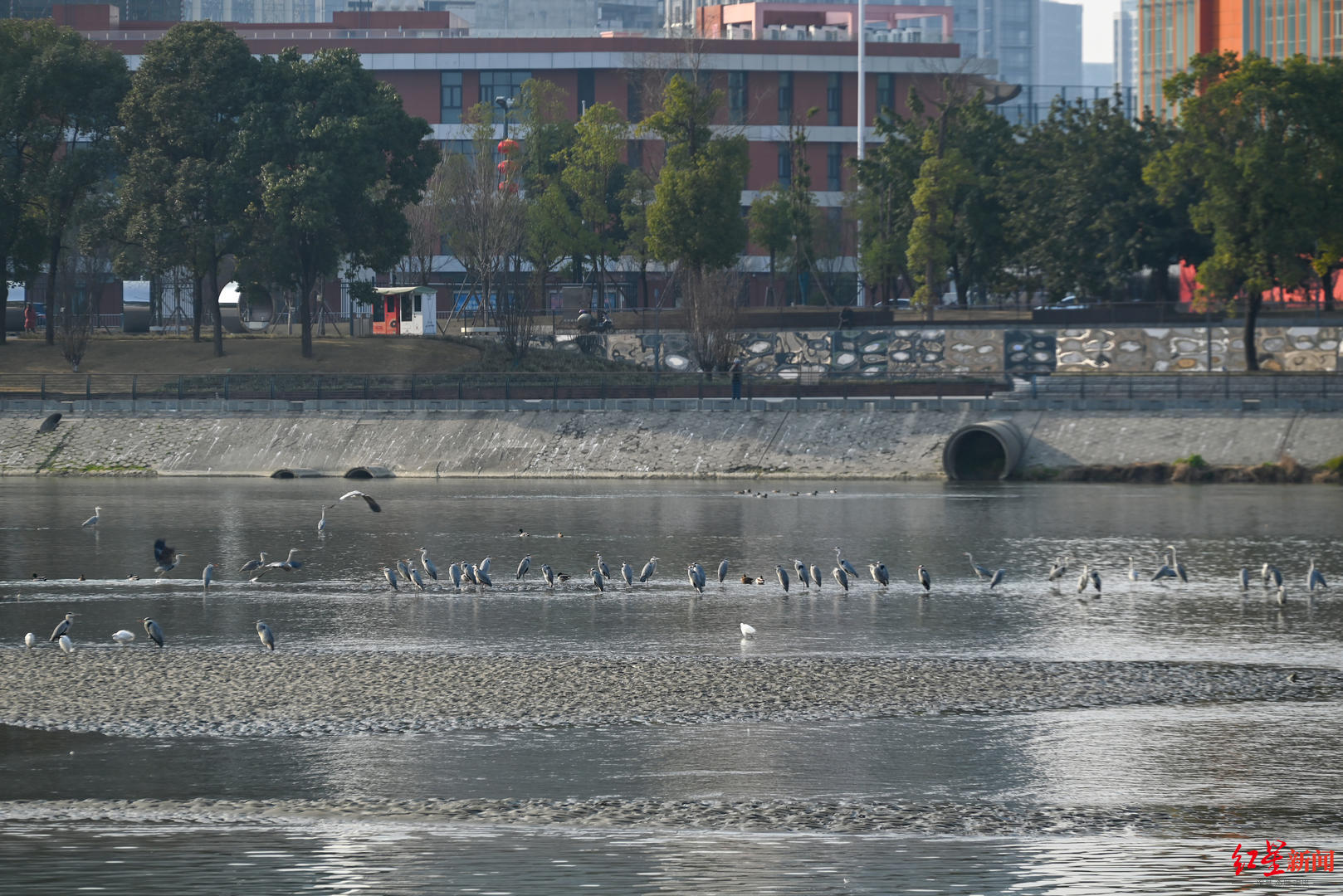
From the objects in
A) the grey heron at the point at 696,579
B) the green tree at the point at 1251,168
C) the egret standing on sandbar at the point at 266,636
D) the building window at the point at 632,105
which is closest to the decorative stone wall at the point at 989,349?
the green tree at the point at 1251,168

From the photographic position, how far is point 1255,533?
43969mm

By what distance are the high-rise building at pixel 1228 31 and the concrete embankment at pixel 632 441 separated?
266ft

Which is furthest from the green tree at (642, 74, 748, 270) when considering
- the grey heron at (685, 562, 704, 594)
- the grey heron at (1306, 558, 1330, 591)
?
the grey heron at (1306, 558, 1330, 591)

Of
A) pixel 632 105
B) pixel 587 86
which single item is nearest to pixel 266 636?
pixel 632 105

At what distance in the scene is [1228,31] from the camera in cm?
15238

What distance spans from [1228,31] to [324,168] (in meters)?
102

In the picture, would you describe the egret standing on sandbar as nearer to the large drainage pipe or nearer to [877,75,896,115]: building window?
the large drainage pipe

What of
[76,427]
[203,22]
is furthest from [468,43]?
[76,427]

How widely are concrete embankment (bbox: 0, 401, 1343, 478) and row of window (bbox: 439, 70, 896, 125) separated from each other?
66.4 meters

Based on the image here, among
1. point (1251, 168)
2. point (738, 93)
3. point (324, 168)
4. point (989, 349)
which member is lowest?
point (989, 349)

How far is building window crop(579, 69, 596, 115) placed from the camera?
135m

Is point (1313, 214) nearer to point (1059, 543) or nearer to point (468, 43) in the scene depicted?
point (1059, 543)

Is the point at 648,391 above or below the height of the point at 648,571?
above

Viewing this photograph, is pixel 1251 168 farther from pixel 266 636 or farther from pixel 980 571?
pixel 266 636
